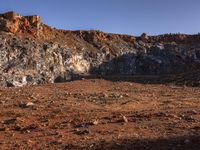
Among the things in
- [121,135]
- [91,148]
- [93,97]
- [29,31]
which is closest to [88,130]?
[121,135]

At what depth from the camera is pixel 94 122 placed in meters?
13.6

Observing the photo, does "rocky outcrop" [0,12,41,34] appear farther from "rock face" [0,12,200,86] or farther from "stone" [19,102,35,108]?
"stone" [19,102,35,108]

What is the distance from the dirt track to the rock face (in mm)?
8122

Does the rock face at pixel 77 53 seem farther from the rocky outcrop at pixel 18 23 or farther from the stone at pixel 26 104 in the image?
the stone at pixel 26 104

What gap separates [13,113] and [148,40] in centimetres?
2780

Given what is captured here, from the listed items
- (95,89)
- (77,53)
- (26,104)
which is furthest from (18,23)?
(26,104)

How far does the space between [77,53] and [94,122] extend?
73.1ft

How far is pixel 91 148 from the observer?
10.5 meters

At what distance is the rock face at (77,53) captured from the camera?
101 ft

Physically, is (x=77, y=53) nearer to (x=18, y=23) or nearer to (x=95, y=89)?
(x=18, y=23)

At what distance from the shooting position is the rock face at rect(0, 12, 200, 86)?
30.7 metres

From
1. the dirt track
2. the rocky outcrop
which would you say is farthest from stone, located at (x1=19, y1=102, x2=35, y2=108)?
the rocky outcrop

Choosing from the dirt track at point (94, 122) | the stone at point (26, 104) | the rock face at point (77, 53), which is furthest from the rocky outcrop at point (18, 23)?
the stone at point (26, 104)

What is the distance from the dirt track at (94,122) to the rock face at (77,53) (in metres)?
8.12
